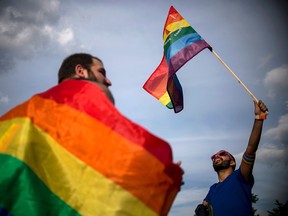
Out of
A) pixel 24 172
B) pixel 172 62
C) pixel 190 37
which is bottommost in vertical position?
pixel 24 172

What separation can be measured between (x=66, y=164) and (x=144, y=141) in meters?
0.45

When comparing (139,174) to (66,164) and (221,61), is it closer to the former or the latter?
(66,164)

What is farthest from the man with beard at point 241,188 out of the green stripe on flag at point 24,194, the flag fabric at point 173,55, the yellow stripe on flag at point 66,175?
Answer: the green stripe on flag at point 24,194

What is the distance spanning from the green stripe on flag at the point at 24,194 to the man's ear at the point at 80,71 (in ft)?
2.80

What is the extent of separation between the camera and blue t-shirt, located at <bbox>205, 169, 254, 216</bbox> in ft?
11.8

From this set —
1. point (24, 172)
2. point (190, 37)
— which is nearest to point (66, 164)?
point (24, 172)

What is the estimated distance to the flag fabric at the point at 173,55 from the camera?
506 cm

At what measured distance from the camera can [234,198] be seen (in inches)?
147

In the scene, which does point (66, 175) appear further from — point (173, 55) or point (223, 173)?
point (173, 55)

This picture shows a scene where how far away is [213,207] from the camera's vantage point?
399 cm

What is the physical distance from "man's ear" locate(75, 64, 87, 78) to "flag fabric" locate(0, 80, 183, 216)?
0.55 m

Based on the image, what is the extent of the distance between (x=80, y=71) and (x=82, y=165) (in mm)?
888

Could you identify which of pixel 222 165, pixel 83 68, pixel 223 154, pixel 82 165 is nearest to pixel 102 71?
pixel 83 68

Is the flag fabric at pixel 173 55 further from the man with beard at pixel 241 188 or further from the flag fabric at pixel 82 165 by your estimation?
the flag fabric at pixel 82 165
